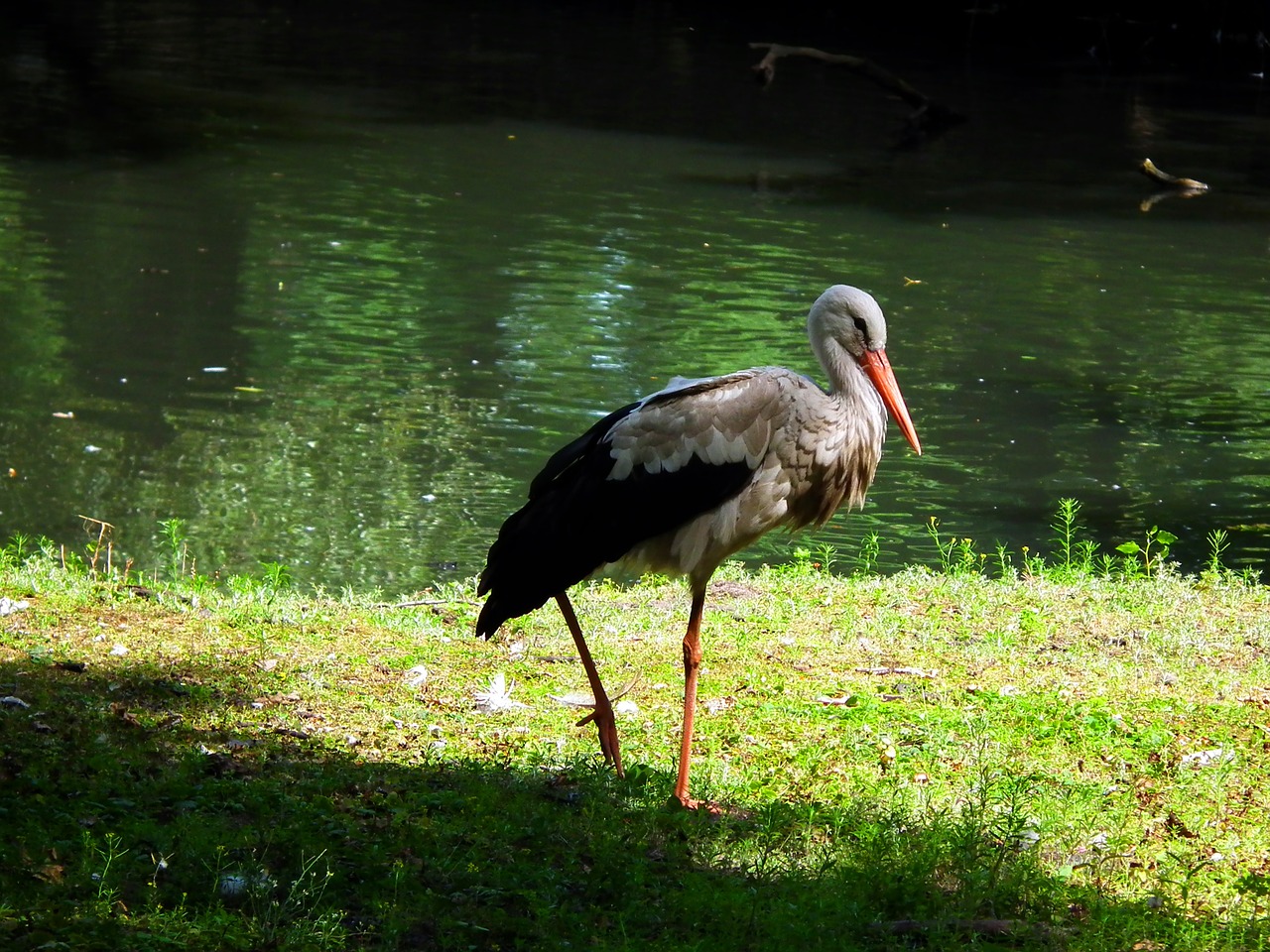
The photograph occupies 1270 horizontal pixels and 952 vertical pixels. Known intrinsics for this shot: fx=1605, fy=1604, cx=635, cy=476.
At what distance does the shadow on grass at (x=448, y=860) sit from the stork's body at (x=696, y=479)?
18.6 inches

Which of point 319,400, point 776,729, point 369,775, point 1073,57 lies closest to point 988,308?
point 319,400

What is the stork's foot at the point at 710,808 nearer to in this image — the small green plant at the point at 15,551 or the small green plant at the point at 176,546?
the small green plant at the point at 176,546

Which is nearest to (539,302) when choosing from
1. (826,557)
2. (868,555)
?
(868,555)

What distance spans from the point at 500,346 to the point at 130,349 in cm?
269

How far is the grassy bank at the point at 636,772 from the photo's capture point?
3.93 meters

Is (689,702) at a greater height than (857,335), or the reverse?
(857,335)

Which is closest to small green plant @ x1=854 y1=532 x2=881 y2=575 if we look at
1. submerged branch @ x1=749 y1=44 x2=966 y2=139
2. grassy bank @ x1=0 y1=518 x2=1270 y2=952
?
grassy bank @ x1=0 y1=518 x2=1270 y2=952

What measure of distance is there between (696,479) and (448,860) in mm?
1470

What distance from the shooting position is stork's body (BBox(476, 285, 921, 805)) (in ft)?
16.4

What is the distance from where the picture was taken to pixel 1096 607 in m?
7.08

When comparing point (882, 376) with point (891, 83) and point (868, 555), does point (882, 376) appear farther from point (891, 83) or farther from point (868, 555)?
point (891, 83)

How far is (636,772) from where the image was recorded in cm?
493

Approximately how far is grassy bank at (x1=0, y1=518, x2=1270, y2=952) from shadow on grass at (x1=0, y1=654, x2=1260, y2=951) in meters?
0.01

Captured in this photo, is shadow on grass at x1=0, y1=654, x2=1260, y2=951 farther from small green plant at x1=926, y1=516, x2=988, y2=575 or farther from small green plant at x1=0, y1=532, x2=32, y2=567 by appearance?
small green plant at x1=926, y1=516, x2=988, y2=575
